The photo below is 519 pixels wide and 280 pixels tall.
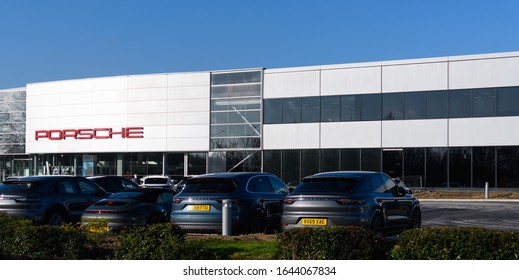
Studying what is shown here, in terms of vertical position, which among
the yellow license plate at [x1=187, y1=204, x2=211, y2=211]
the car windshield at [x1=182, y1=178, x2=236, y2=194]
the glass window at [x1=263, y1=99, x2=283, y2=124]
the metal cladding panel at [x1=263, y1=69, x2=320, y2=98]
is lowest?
the yellow license plate at [x1=187, y1=204, x2=211, y2=211]

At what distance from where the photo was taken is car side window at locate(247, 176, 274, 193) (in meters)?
15.8

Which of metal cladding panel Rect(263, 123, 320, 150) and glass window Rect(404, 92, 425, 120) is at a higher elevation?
glass window Rect(404, 92, 425, 120)

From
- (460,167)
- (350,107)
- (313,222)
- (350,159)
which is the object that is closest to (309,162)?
(350,159)

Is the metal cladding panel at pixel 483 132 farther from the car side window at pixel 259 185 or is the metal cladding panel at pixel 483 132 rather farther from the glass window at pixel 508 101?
the car side window at pixel 259 185

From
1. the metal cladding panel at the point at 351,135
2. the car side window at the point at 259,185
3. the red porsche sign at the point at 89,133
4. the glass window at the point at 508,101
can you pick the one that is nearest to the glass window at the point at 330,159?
the metal cladding panel at the point at 351,135

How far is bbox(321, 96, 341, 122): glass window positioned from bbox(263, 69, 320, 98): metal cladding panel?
0.87 m

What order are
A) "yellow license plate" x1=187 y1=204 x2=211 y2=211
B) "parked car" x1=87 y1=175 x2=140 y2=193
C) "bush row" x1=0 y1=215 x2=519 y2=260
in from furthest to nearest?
"parked car" x1=87 y1=175 x2=140 y2=193
"yellow license plate" x1=187 y1=204 x2=211 y2=211
"bush row" x1=0 y1=215 x2=519 y2=260

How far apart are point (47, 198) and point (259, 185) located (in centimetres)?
562

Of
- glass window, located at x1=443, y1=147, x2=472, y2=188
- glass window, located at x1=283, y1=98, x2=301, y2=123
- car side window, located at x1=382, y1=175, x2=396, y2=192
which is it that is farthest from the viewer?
glass window, located at x1=283, y1=98, x2=301, y2=123

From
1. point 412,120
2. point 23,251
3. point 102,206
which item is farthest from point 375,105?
point 23,251

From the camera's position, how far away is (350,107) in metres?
42.8

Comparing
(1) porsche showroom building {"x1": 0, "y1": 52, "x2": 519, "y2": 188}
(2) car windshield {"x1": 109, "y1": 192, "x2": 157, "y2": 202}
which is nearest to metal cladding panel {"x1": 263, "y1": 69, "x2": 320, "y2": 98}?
(1) porsche showroom building {"x1": 0, "y1": 52, "x2": 519, "y2": 188}

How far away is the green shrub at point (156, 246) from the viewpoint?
9.27 metres

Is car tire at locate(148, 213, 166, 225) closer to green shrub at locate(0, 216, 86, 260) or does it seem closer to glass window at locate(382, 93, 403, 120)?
green shrub at locate(0, 216, 86, 260)
